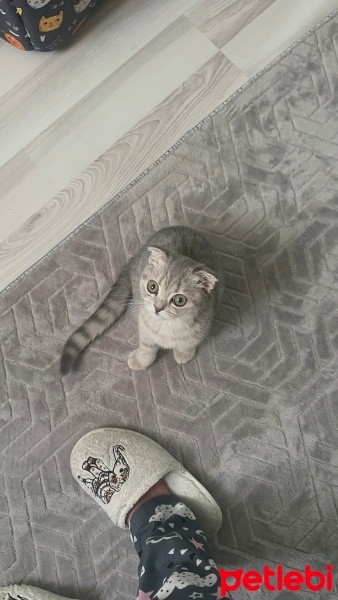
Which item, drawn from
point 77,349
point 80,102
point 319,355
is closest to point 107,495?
point 77,349

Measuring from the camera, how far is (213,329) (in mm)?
1471

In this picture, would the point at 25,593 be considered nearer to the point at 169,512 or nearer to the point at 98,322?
the point at 169,512

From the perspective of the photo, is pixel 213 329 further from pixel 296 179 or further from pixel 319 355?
pixel 296 179

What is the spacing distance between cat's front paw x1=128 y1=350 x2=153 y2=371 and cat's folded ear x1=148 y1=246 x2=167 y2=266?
0.34m

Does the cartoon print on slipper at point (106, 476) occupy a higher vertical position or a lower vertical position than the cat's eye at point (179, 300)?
lower

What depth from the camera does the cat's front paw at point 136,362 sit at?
1.42 m

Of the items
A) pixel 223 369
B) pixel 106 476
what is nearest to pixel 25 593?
pixel 106 476

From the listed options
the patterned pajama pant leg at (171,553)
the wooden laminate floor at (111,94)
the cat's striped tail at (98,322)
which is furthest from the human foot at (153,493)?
the wooden laminate floor at (111,94)

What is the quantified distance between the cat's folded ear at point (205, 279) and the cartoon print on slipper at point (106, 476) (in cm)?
53

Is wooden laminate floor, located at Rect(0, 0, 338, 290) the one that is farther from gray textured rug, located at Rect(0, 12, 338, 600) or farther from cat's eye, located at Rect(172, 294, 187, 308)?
cat's eye, located at Rect(172, 294, 187, 308)

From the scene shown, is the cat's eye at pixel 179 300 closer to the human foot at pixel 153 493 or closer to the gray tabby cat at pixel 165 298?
the gray tabby cat at pixel 165 298

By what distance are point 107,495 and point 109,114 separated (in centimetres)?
111

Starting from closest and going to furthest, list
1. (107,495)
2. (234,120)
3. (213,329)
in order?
1. (107,495)
2. (213,329)
3. (234,120)

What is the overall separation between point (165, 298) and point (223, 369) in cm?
39
